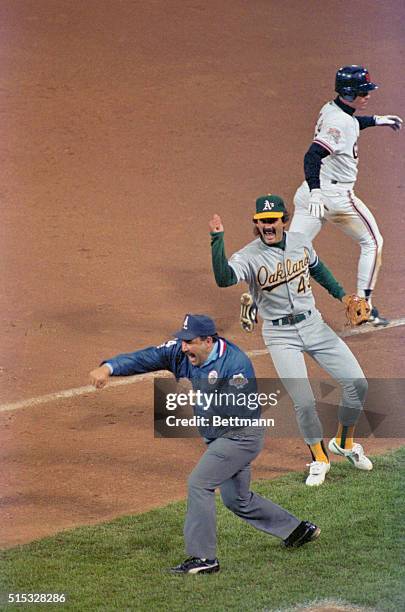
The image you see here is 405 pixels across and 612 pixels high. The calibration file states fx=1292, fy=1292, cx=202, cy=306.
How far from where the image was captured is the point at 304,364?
Result: 7.98 m

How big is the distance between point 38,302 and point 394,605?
562 cm

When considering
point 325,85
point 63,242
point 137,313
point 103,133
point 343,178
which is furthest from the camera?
point 325,85

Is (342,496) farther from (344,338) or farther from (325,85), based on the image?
(325,85)

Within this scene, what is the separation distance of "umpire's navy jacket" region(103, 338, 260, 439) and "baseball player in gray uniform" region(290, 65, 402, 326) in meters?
3.19

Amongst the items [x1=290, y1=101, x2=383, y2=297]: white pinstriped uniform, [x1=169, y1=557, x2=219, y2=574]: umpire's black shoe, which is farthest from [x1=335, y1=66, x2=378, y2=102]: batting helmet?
[x1=169, y1=557, x2=219, y2=574]: umpire's black shoe

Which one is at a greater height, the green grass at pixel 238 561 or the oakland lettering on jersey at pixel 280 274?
the oakland lettering on jersey at pixel 280 274

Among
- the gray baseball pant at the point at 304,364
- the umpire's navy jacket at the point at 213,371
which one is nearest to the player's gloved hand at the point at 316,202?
the gray baseball pant at the point at 304,364

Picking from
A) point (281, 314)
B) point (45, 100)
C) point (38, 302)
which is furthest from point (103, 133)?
point (281, 314)

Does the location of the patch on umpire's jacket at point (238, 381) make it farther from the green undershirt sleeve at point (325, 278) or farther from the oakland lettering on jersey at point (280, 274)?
the green undershirt sleeve at point (325, 278)

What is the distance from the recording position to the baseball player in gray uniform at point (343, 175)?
9.77 meters

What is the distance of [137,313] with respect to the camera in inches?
434

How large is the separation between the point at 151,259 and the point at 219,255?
197 inches

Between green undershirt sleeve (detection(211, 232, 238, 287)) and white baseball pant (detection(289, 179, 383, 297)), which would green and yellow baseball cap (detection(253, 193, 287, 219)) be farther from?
white baseball pant (detection(289, 179, 383, 297))

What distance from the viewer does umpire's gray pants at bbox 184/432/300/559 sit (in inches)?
265
